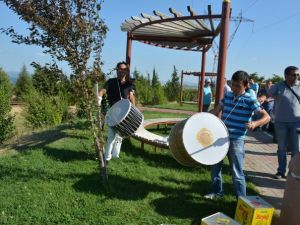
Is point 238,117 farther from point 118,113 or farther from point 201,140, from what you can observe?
point 118,113

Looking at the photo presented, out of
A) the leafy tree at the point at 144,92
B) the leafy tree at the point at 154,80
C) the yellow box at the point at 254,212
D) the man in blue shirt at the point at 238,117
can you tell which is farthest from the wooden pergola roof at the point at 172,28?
the leafy tree at the point at 154,80

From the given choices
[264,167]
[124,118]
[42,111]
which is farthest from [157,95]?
[124,118]

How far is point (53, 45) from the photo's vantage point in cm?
465

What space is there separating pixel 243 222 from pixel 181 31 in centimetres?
653

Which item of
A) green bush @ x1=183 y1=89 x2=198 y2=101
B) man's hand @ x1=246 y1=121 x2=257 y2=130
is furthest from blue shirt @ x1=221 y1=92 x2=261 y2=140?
green bush @ x1=183 y1=89 x2=198 y2=101

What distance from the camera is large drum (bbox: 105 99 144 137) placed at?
582cm

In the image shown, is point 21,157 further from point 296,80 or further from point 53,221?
point 296,80

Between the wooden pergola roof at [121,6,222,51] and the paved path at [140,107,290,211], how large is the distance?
2.87 metres

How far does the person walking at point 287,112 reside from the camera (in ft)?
20.4

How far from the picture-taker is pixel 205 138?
4367 millimetres

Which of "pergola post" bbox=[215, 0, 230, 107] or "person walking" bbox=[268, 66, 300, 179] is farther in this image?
"person walking" bbox=[268, 66, 300, 179]

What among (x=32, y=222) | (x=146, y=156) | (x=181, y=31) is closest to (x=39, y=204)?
(x=32, y=222)

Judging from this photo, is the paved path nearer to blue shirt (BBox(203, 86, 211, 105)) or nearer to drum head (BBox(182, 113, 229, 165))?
drum head (BBox(182, 113, 229, 165))

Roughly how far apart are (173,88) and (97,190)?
2444cm
